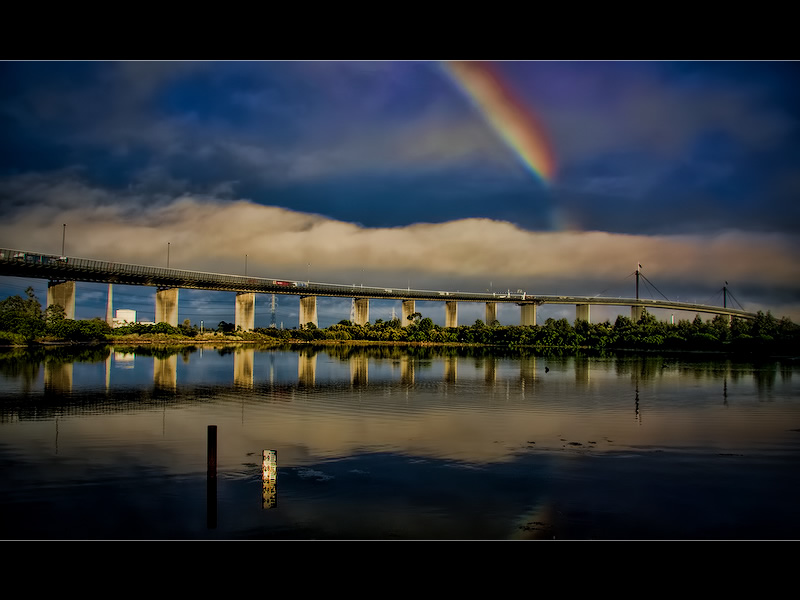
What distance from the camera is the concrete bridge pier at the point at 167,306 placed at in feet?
488

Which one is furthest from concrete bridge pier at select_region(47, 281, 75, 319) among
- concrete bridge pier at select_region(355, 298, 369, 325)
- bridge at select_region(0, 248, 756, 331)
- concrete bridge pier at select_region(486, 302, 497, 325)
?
concrete bridge pier at select_region(486, 302, 497, 325)

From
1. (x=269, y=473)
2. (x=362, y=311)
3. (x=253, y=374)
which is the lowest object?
(x=253, y=374)

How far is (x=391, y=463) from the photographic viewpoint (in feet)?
76.5

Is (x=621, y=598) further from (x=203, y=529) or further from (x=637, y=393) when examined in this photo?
(x=637, y=393)

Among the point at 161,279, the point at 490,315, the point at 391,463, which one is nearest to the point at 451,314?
the point at 490,315

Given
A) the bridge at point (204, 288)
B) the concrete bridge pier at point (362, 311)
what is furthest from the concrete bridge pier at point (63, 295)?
the concrete bridge pier at point (362, 311)

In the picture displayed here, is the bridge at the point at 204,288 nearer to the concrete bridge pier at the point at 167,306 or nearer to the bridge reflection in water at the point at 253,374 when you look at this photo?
the concrete bridge pier at the point at 167,306

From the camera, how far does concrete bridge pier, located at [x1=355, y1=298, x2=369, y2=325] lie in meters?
179

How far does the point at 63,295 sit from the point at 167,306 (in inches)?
1221

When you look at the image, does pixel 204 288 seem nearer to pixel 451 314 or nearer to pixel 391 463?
pixel 451 314

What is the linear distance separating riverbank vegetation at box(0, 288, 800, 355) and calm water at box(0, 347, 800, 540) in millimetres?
70698

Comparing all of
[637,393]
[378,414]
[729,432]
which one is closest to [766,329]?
[637,393]

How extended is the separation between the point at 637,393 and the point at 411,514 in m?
38.9
